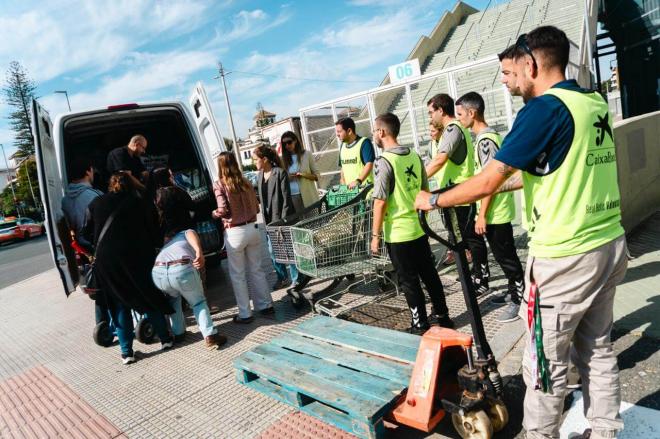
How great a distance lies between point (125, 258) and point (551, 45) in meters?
4.13

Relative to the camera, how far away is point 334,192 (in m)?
5.60

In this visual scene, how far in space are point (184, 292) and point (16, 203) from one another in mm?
60691

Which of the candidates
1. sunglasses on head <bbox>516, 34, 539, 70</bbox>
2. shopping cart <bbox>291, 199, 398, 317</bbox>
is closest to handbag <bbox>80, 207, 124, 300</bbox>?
shopping cart <bbox>291, 199, 398, 317</bbox>

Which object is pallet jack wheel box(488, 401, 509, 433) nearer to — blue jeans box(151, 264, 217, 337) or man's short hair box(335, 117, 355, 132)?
blue jeans box(151, 264, 217, 337)

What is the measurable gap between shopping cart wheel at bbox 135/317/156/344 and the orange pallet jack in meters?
3.32

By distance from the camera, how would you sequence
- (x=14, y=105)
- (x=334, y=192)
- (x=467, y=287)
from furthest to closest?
1. (x=14, y=105)
2. (x=334, y=192)
3. (x=467, y=287)

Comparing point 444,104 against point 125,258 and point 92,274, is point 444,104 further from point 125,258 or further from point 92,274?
point 92,274

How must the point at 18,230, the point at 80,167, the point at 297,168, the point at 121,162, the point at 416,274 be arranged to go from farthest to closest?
the point at 18,230 < the point at 297,168 < the point at 121,162 < the point at 80,167 < the point at 416,274

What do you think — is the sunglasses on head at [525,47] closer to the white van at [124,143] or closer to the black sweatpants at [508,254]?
the black sweatpants at [508,254]

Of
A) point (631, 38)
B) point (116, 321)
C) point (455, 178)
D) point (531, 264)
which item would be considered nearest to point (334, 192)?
point (455, 178)

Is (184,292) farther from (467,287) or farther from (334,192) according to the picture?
(467,287)

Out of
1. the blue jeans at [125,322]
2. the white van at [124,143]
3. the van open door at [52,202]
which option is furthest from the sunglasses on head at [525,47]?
the van open door at [52,202]

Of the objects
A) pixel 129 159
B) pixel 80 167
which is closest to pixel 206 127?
pixel 129 159

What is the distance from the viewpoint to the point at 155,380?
4.27 m
